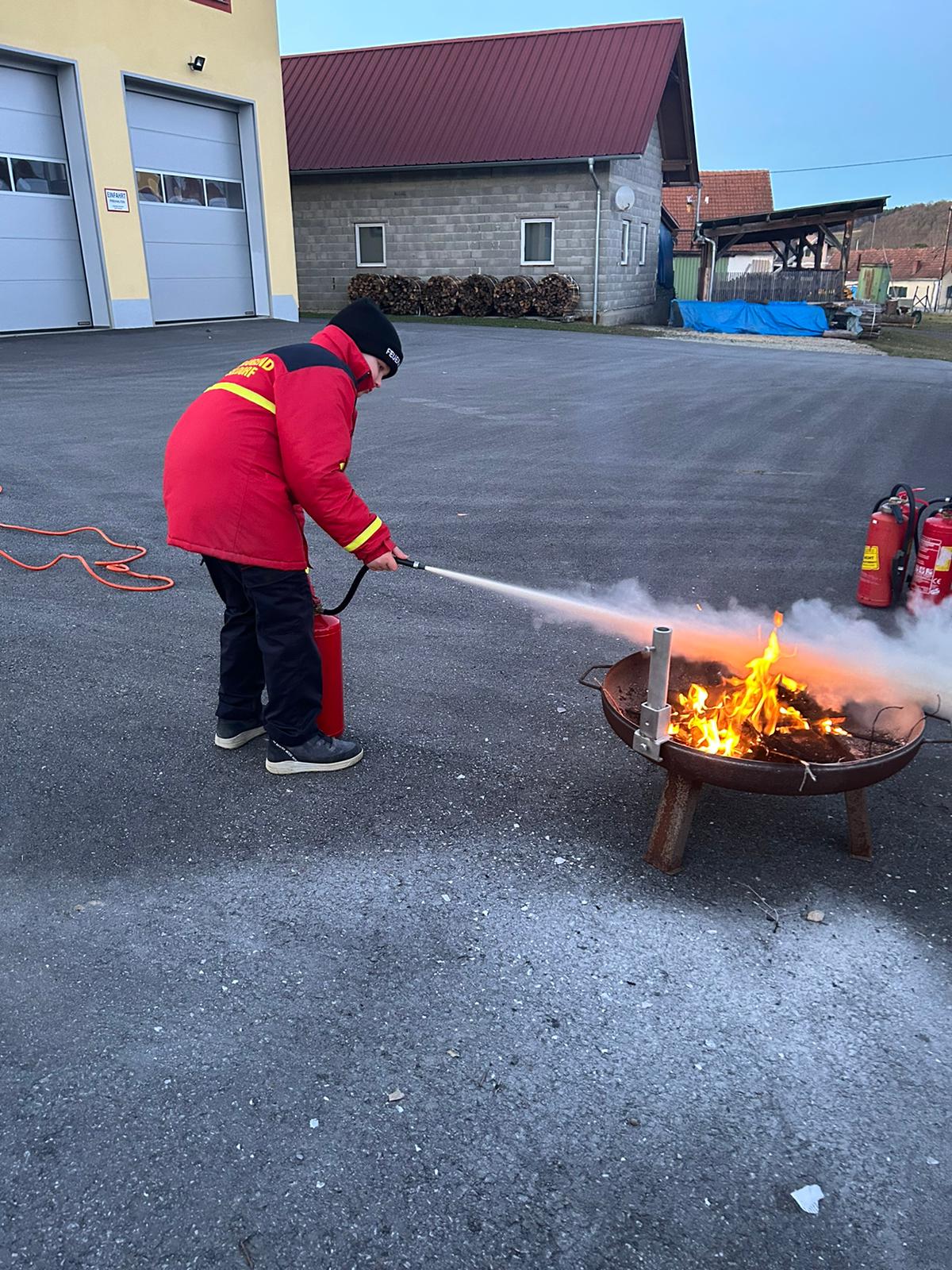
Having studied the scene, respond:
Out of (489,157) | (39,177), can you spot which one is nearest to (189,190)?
(39,177)

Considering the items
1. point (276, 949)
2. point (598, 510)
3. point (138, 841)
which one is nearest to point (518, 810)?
point (276, 949)

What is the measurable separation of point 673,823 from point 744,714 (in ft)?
1.57

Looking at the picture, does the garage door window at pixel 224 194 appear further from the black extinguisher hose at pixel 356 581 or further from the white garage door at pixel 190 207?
the black extinguisher hose at pixel 356 581

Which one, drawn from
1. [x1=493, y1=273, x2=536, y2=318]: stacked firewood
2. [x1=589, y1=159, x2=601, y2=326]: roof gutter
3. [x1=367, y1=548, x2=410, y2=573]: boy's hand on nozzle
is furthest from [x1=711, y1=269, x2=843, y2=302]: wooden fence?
[x1=367, y1=548, x2=410, y2=573]: boy's hand on nozzle

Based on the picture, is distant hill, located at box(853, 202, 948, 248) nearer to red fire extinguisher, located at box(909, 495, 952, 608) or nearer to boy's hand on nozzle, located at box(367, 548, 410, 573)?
red fire extinguisher, located at box(909, 495, 952, 608)

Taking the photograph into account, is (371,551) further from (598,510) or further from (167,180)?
(167,180)

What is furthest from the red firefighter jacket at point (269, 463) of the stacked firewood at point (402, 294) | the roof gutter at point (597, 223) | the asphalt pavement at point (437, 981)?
the stacked firewood at point (402, 294)

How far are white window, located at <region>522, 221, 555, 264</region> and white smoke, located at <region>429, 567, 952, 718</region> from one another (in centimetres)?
2144

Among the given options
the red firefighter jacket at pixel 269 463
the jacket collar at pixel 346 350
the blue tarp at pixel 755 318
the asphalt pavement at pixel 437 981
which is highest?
the jacket collar at pixel 346 350

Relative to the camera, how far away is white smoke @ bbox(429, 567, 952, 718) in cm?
378

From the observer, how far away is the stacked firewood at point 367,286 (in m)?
26.3

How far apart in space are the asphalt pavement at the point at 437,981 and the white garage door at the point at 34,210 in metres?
12.6

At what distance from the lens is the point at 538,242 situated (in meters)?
25.2

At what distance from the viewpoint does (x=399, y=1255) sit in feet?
6.55
